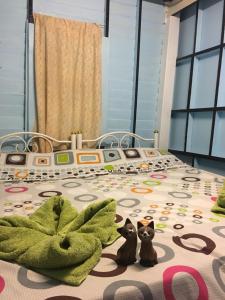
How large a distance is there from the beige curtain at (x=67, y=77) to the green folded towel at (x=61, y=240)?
54.0 inches

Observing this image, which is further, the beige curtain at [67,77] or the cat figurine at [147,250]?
the beige curtain at [67,77]

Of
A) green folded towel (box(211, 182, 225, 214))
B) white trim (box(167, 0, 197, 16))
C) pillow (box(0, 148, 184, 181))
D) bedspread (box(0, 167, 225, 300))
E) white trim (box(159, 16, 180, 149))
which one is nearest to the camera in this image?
bedspread (box(0, 167, 225, 300))

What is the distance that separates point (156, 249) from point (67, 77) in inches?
73.8

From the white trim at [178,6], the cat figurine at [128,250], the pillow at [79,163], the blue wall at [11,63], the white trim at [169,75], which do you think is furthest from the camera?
the white trim at [169,75]

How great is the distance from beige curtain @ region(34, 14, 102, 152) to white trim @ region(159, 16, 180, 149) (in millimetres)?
777

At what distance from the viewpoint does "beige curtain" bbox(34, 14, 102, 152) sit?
2.25 m

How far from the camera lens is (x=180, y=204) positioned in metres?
1.35

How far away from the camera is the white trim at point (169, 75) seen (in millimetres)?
2719

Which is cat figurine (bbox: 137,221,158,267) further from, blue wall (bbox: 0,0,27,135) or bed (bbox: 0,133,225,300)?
blue wall (bbox: 0,0,27,135)

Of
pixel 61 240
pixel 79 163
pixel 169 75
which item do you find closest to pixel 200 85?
pixel 169 75

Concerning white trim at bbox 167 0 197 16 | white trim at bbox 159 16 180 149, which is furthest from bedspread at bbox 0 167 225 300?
white trim at bbox 167 0 197 16

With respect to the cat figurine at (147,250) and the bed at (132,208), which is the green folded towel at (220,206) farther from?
the cat figurine at (147,250)

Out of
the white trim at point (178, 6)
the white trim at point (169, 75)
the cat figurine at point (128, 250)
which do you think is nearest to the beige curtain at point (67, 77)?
the white trim at point (169, 75)

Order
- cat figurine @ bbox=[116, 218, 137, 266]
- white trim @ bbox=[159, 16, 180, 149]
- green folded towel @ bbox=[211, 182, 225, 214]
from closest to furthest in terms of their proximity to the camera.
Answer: cat figurine @ bbox=[116, 218, 137, 266]
green folded towel @ bbox=[211, 182, 225, 214]
white trim @ bbox=[159, 16, 180, 149]
